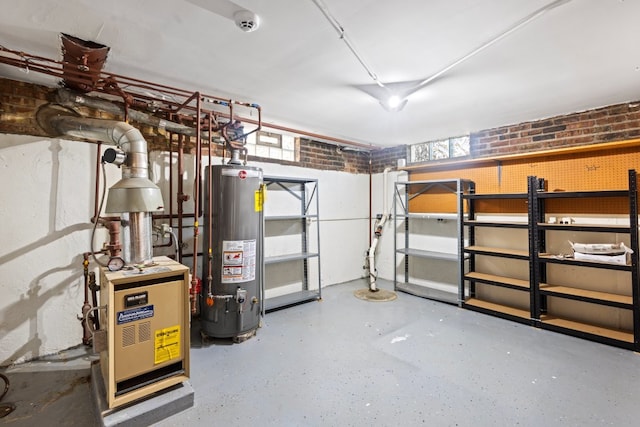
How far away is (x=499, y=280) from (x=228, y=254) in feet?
10.2

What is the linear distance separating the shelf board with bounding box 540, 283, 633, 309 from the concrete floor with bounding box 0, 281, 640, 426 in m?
0.41

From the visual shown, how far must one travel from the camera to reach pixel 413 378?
2.17 m

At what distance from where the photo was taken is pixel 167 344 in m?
1.89

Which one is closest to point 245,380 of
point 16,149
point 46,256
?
point 46,256

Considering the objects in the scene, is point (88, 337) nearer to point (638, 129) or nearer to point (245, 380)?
point (245, 380)

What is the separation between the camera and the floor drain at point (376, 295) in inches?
156

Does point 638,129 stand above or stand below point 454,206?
above

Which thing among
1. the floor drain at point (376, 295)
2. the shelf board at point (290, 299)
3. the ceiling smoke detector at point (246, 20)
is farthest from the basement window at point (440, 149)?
the ceiling smoke detector at point (246, 20)

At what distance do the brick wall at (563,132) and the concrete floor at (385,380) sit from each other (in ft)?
6.82

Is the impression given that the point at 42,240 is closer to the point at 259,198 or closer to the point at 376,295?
the point at 259,198

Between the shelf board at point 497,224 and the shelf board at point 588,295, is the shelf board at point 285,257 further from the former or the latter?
the shelf board at point 588,295

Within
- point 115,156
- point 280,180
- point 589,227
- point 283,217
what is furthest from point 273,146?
point 589,227

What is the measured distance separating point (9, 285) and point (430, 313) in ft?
13.5

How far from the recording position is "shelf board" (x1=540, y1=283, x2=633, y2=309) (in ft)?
8.58
